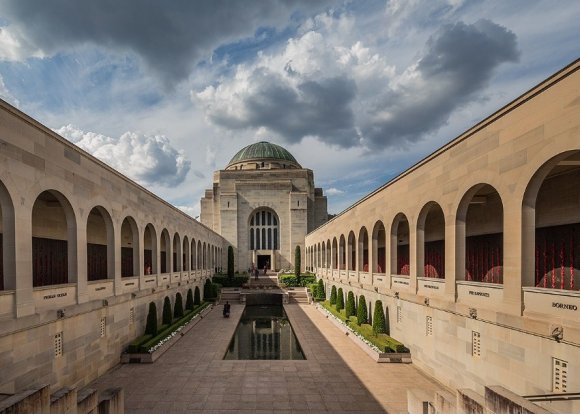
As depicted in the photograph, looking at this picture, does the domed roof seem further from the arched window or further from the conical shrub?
the conical shrub

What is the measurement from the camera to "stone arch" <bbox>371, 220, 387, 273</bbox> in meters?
21.6

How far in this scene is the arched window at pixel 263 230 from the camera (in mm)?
57350

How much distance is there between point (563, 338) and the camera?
8.05 meters

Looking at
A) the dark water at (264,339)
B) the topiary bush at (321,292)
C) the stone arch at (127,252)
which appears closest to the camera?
the dark water at (264,339)

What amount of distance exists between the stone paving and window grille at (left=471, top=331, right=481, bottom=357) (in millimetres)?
2533

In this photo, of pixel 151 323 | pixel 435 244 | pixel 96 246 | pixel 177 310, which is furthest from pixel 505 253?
pixel 177 310

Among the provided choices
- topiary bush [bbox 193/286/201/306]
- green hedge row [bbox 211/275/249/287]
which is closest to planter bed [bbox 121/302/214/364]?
topiary bush [bbox 193/286/201/306]

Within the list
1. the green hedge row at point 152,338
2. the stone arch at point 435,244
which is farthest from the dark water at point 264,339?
the stone arch at point 435,244

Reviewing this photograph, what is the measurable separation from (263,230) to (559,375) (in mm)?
50631

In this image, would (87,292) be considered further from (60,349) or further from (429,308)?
(429,308)

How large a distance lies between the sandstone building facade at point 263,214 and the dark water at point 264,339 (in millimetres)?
24328

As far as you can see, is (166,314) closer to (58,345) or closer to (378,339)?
(58,345)

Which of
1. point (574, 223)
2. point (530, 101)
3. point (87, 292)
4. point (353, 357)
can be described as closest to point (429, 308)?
point (353, 357)

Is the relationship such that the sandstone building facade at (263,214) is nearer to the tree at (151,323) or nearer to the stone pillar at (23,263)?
the tree at (151,323)
